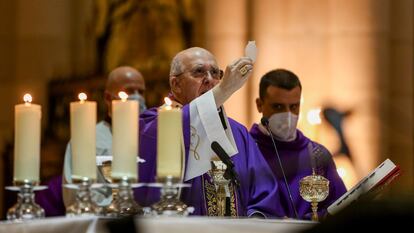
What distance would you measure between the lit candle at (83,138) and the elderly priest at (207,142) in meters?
1.00

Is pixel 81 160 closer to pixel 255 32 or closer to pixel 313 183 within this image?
pixel 313 183

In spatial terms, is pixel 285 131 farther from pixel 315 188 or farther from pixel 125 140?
pixel 125 140

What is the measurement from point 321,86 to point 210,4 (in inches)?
47.8

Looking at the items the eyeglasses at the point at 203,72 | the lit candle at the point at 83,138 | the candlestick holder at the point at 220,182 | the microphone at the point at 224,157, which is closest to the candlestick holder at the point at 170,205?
the lit candle at the point at 83,138

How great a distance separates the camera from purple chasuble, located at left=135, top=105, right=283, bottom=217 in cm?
368

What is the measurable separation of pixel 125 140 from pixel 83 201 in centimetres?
21

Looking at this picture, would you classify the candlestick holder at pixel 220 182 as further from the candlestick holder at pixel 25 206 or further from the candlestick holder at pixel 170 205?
the candlestick holder at pixel 25 206

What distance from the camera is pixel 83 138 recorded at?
240 cm

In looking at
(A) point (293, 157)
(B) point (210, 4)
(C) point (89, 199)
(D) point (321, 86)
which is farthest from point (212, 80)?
(B) point (210, 4)

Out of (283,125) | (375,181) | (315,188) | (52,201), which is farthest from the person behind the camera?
(52,201)

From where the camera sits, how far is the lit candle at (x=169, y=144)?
2303 millimetres

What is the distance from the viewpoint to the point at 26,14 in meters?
9.27

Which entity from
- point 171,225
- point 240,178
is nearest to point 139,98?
point 240,178

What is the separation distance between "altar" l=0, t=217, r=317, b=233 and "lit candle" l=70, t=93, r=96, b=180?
0.88ft
